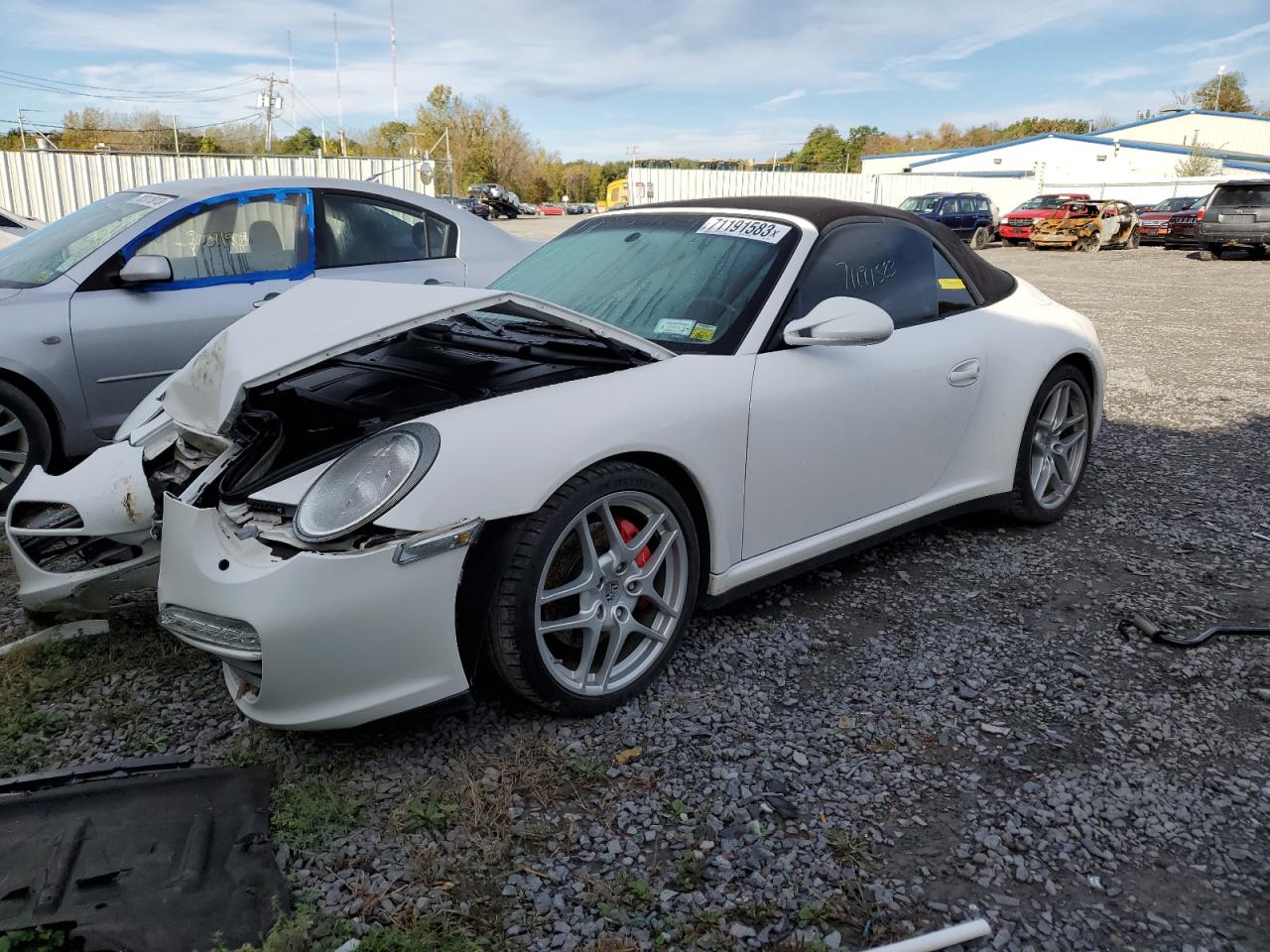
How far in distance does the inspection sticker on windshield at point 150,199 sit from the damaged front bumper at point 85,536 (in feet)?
8.58

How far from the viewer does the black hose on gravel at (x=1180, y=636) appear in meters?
3.21

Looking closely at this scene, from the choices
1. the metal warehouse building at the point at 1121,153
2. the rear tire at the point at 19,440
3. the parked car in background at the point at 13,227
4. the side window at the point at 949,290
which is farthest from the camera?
the metal warehouse building at the point at 1121,153

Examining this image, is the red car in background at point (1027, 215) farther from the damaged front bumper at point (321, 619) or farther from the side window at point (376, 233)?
the damaged front bumper at point (321, 619)

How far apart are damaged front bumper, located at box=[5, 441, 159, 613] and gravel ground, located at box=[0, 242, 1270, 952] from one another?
0.89 feet

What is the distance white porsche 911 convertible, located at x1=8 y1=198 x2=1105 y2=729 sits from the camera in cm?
229

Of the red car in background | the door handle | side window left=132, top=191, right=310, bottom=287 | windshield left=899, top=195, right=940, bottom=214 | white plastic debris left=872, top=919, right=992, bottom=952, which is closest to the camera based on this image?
white plastic debris left=872, top=919, right=992, bottom=952

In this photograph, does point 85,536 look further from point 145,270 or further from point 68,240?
point 68,240

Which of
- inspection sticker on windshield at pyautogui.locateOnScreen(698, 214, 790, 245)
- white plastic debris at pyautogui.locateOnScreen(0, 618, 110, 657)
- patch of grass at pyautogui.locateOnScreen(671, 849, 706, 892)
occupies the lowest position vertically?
patch of grass at pyautogui.locateOnScreen(671, 849, 706, 892)

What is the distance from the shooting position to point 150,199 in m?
5.26

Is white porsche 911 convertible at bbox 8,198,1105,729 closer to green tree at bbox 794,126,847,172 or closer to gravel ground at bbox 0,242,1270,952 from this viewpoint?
gravel ground at bbox 0,242,1270,952

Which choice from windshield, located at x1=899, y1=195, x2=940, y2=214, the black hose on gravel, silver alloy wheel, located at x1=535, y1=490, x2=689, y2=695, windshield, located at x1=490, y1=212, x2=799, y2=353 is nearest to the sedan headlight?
silver alloy wheel, located at x1=535, y1=490, x2=689, y2=695

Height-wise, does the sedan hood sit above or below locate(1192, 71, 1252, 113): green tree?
below

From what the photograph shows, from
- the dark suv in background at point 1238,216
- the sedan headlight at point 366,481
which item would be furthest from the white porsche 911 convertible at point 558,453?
the dark suv in background at point 1238,216

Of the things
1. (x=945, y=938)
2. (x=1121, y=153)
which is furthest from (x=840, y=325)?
(x=1121, y=153)
